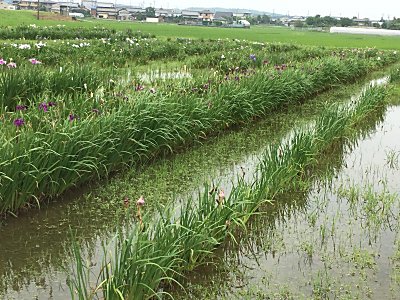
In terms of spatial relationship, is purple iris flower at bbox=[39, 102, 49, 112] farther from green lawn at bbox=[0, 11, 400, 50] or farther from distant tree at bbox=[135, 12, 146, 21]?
distant tree at bbox=[135, 12, 146, 21]

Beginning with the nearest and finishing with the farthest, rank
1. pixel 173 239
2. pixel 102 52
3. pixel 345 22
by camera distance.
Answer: pixel 173 239 < pixel 102 52 < pixel 345 22

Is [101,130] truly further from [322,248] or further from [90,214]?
[322,248]

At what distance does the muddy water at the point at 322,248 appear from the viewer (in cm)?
347

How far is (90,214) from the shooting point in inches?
182

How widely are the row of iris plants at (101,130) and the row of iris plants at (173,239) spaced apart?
920mm

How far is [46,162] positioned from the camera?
4699 mm

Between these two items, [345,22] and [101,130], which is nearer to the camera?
[101,130]

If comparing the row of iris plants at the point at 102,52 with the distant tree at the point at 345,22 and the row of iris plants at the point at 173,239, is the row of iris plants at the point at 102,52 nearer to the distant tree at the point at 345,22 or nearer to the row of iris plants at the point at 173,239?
the row of iris plants at the point at 173,239

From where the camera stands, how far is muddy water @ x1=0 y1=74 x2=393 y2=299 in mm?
3484

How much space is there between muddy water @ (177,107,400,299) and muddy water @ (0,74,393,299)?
1.10 feet

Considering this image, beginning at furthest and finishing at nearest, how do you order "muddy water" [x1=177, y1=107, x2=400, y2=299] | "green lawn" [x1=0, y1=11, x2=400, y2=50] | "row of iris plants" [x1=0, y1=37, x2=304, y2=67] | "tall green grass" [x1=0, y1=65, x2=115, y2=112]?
"green lawn" [x1=0, y1=11, x2=400, y2=50]
"row of iris plants" [x1=0, y1=37, x2=304, y2=67]
"tall green grass" [x1=0, y1=65, x2=115, y2=112]
"muddy water" [x1=177, y1=107, x2=400, y2=299]

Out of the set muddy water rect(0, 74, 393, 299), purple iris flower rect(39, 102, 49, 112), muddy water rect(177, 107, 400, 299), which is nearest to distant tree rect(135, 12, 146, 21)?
muddy water rect(0, 74, 393, 299)

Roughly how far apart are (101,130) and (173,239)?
2.42m

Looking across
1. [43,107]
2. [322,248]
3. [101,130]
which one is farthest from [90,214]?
[322,248]
